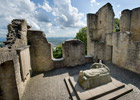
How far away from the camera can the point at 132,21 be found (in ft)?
32.1

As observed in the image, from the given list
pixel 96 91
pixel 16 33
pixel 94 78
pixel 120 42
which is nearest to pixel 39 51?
pixel 16 33

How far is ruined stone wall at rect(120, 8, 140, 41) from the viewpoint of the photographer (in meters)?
9.30

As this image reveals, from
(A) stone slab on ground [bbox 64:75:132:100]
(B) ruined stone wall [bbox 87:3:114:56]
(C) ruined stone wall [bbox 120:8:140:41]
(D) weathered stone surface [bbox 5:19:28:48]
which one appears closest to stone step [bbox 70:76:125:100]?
(A) stone slab on ground [bbox 64:75:132:100]

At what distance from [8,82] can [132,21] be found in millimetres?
13856

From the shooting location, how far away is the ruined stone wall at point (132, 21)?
30.5 feet

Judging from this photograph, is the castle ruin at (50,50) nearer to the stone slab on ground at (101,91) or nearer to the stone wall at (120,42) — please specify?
the stone wall at (120,42)

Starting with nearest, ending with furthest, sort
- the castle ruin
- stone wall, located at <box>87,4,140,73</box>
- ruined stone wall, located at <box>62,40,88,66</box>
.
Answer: the castle ruin < stone wall, located at <box>87,4,140,73</box> < ruined stone wall, located at <box>62,40,88,66</box>

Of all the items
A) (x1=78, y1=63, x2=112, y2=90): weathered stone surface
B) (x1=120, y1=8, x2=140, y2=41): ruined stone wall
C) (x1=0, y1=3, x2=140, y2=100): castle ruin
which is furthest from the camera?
(x1=120, y1=8, x2=140, y2=41): ruined stone wall

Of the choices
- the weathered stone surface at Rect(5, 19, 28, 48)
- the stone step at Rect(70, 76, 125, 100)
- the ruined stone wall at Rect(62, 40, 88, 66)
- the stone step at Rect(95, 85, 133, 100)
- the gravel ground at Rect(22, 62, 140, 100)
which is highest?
the weathered stone surface at Rect(5, 19, 28, 48)

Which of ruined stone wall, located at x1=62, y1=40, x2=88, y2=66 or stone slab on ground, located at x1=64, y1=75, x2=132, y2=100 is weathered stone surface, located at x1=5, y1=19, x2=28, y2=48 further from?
stone slab on ground, located at x1=64, y1=75, x2=132, y2=100

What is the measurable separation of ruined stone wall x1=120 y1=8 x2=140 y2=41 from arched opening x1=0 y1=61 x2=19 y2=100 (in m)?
12.8

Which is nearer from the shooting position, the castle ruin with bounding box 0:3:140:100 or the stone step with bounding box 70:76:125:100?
the stone step with bounding box 70:76:125:100

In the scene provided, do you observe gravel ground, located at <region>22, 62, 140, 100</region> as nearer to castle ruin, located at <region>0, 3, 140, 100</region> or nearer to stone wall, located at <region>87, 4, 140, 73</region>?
castle ruin, located at <region>0, 3, 140, 100</region>

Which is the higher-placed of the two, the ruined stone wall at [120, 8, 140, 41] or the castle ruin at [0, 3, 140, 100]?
the ruined stone wall at [120, 8, 140, 41]
